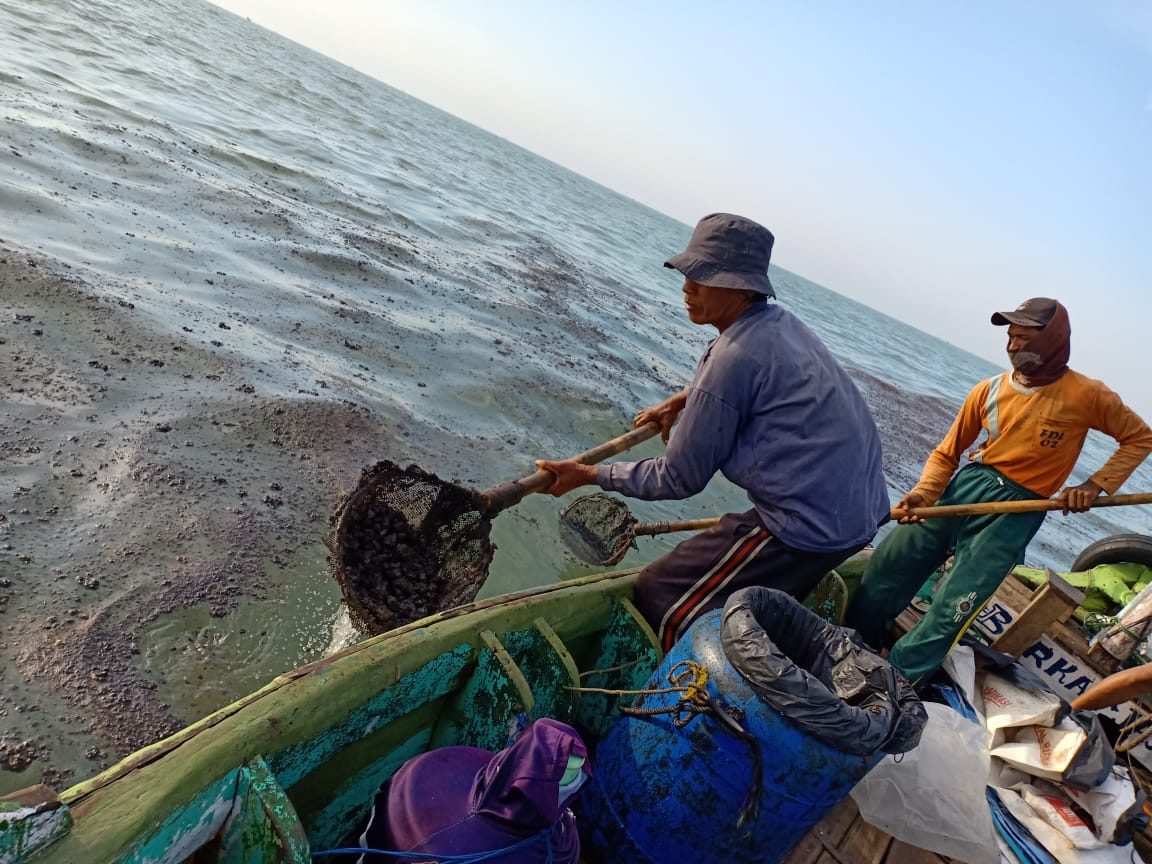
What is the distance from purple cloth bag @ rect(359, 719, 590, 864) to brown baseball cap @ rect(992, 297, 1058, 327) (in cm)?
333

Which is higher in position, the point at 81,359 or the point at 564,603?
the point at 564,603

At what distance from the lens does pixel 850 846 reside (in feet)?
10.2

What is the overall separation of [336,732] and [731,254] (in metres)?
2.28

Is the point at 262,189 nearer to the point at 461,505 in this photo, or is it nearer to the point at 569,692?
A: the point at 461,505

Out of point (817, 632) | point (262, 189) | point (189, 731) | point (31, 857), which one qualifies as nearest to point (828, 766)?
point (817, 632)

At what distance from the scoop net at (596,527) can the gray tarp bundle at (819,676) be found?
3.16 m

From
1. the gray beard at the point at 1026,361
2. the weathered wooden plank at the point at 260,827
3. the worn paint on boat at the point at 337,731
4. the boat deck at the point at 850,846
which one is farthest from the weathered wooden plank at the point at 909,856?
the weathered wooden plank at the point at 260,827

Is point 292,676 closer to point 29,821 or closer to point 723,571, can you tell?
point 29,821

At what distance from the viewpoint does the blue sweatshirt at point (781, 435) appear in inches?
108

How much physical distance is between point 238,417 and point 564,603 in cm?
424

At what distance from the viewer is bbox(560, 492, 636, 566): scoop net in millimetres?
5859

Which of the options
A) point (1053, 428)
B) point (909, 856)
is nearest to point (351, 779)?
point (909, 856)

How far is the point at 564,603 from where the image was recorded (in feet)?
10.0

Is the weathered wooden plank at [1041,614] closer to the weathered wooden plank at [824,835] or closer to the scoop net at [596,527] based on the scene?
the weathered wooden plank at [824,835]
